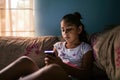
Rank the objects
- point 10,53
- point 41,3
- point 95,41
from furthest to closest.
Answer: point 41,3
point 10,53
point 95,41

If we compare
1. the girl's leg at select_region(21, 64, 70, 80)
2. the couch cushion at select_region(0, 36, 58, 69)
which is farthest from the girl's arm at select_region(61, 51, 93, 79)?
the couch cushion at select_region(0, 36, 58, 69)

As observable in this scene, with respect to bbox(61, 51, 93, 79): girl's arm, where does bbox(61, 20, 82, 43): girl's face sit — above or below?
above

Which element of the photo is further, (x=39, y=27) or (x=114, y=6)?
(x=39, y=27)

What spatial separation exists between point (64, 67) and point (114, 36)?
1.47 feet

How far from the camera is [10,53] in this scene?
251cm

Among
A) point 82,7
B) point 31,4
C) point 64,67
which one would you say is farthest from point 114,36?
point 31,4

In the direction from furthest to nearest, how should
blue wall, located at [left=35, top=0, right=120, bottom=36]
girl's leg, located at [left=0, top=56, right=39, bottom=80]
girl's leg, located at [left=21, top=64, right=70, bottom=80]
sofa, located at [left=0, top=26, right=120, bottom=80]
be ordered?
1. blue wall, located at [left=35, top=0, right=120, bottom=36]
2. sofa, located at [left=0, top=26, right=120, bottom=80]
3. girl's leg, located at [left=0, top=56, right=39, bottom=80]
4. girl's leg, located at [left=21, top=64, right=70, bottom=80]

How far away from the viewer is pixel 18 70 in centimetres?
198

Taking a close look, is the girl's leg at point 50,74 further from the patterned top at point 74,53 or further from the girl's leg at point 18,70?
the patterned top at point 74,53

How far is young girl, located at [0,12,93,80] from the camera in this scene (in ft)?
6.10

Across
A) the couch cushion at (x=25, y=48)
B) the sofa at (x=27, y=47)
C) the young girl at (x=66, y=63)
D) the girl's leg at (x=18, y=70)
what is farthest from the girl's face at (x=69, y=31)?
the girl's leg at (x=18, y=70)

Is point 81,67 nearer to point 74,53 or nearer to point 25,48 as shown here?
point 74,53

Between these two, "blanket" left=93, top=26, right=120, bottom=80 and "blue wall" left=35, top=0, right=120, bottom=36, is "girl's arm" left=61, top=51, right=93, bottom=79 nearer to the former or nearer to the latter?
"blanket" left=93, top=26, right=120, bottom=80

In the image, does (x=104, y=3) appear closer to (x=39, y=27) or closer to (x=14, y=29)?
(x=39, y=27)
